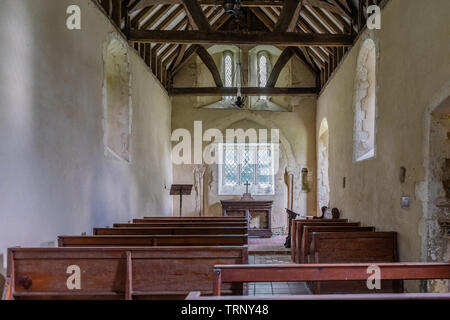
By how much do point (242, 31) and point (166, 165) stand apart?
15.0ft

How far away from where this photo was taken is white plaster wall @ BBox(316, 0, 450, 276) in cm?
366

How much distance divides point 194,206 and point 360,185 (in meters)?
5.64

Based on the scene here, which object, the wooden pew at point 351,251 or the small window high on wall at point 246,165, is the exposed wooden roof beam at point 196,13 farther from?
the small window high on wall at point 246,165

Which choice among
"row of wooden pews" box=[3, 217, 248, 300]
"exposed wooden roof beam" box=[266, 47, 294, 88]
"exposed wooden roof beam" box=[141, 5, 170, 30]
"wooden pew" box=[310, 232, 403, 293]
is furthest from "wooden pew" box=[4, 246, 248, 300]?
"exposed wooden roof beam" box=[266, 47, 294, 88]

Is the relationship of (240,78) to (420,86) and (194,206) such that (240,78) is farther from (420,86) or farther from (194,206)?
(420,86)

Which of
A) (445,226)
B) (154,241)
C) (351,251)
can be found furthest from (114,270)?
(445,226)

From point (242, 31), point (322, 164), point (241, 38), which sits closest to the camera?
point (241, 38)

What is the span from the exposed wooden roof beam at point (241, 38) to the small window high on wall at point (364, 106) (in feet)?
1.73

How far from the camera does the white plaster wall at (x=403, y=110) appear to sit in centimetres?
366

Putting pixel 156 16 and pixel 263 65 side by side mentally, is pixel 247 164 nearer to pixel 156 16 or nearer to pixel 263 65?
pixel 263 65

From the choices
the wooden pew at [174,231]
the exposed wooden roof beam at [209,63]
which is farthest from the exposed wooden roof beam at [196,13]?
the wooden pew at [174,231]

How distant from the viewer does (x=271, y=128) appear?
10.7 meters

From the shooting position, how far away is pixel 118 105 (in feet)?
22.0
